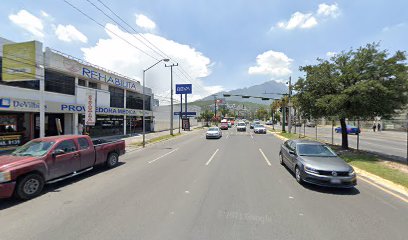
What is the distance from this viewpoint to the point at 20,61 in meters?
16.9

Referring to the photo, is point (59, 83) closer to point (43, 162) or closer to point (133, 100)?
point (133, 100)

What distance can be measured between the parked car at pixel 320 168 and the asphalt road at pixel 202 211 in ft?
1.11

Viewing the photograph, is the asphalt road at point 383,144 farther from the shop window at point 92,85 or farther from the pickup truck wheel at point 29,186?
the shop window at point 92,85

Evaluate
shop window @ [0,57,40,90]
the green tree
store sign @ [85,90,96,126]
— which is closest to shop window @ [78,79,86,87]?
shop window @ [0,57,40,90]

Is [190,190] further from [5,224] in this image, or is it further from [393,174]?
[393,174]

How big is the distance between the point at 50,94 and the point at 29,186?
1670 cm

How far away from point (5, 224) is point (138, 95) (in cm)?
3400

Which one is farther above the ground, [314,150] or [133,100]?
[133,100]

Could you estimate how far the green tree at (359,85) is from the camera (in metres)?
12.2

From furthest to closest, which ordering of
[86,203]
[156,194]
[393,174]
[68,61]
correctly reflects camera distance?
[68,61], [393,174], [156,194], [86,203]

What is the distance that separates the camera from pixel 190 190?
7.08 m

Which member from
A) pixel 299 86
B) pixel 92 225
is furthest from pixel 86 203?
pixel 299 86

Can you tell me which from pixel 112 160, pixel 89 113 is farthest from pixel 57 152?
pixel 89 113

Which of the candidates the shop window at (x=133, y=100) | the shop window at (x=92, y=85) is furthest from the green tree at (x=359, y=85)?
the shop window at (x=133, y=100)
